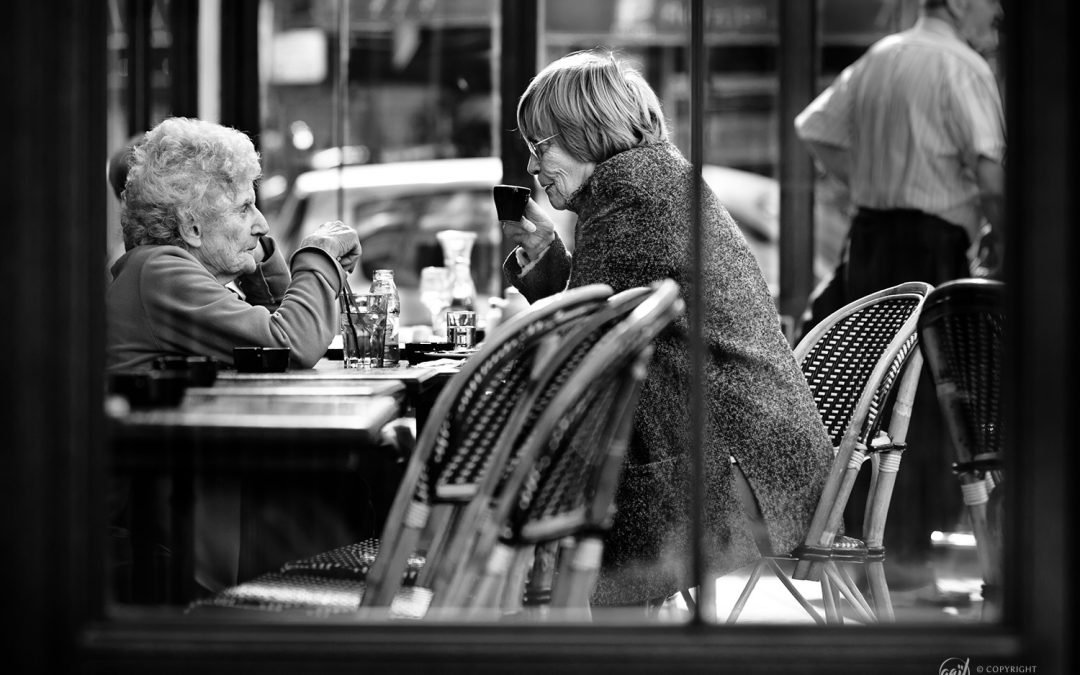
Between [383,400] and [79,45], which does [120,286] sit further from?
[79,45]

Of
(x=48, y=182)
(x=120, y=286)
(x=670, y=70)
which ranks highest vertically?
(x=670, y=70)

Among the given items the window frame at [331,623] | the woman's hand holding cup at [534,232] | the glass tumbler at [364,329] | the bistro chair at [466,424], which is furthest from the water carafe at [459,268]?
the window frame at [331,623]

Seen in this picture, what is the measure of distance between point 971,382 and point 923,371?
5.04ft

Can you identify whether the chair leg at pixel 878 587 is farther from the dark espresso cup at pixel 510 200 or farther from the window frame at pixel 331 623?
the dark espresso cup at pixel 510 200

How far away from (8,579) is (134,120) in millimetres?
3185

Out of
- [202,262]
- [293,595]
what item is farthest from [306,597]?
[202,262]

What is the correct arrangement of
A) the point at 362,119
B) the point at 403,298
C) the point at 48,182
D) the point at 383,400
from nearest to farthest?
the point at 48,182
the point at 383,400
the point at 403,298
the point at 362,119

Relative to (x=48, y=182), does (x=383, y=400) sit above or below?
below

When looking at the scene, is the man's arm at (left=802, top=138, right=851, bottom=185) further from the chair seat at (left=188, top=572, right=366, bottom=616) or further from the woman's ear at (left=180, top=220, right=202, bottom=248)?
the chair seat at (left=188, top=572, right=366, bottom=616)

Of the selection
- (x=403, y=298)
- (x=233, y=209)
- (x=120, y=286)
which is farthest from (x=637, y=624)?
(x=403, y=298)

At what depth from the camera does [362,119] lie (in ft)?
19.8

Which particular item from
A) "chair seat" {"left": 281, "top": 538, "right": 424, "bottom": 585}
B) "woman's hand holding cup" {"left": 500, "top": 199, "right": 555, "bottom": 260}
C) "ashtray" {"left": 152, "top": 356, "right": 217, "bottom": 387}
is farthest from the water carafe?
"ashtray" {"left": 152, "top": 356, "right": 217, "bottom": 387}
